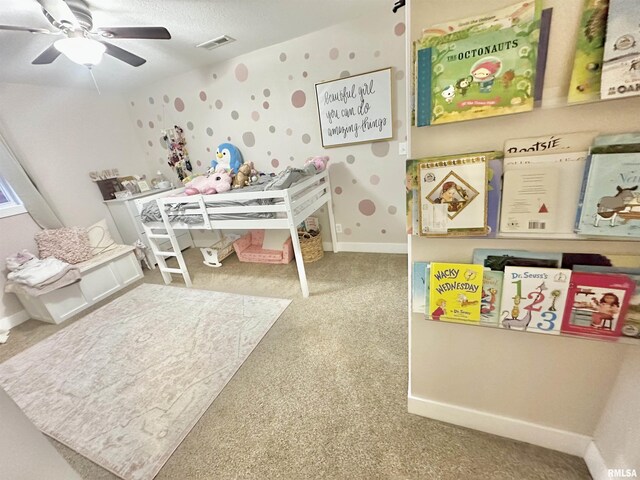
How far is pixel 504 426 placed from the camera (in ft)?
3.34

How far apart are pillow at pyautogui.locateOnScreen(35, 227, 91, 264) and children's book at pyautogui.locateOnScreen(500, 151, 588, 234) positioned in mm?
3689

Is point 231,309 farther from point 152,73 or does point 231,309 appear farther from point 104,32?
point 152,73

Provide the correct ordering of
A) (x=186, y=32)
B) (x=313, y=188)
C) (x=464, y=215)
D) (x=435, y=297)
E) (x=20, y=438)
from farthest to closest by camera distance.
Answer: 1. (x=313, y=188)
2. (x=186, y=32)
3. (x=435, y=297)
4. (x=464, y=215)
5. (x=20, y=438)

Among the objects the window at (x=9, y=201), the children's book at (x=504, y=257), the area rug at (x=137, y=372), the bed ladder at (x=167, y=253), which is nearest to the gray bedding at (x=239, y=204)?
the bed ladder at (x=167, y=253)

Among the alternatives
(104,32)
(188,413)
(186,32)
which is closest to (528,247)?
(188,413)

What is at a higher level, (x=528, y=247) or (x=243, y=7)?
(x=243, y=7)

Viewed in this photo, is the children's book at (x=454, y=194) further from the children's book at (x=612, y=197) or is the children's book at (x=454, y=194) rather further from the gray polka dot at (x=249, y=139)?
the gray polka dot at (x=249, y=139)

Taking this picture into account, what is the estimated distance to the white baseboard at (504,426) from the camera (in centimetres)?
94

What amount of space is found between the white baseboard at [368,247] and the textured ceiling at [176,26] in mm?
2025

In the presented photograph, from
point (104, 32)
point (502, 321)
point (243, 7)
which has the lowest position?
point (502, 321)

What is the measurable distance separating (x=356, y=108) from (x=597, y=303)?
219 cm

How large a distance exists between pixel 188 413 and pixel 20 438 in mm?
887

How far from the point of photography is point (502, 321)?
840 millimetres

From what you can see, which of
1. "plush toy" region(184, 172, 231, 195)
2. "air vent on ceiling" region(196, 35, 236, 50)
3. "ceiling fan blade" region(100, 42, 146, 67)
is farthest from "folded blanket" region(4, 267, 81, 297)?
"air vent on ceiling" region(196, 35, 236, 50)
